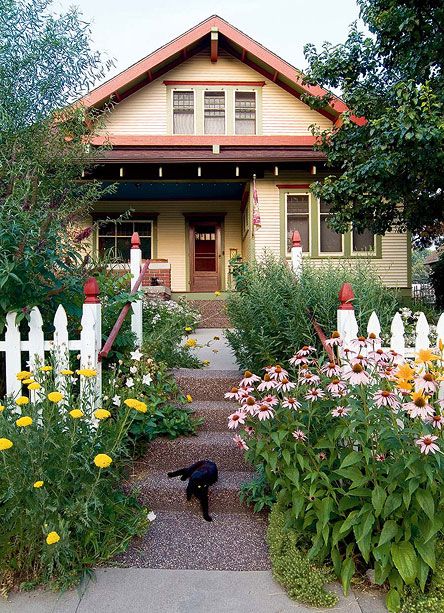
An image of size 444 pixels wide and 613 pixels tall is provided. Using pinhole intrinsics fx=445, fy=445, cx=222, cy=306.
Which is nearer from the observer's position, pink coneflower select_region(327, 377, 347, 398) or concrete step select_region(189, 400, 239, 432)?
pink coneflower select_region(327, 377, 347, 398)

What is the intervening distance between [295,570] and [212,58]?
12.4 metres

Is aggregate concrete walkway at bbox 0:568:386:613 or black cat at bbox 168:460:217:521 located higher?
black cat at bbox 168:460:217:521

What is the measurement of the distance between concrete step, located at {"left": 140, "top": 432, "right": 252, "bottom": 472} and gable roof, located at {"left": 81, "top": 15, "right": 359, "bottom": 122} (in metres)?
9.88

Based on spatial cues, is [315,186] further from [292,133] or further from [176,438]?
[176,438]

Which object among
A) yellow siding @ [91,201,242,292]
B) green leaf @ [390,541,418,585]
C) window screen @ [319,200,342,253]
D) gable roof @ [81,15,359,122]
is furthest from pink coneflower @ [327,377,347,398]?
yellow siding @ [91,201,242,292]

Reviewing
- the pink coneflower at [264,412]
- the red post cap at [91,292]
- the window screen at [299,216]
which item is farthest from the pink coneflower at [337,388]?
the window screen at [299,216]

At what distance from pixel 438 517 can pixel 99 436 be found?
5.46ft

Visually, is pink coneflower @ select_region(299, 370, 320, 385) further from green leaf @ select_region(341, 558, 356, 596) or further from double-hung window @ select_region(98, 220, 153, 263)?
double-hung window @ select_region(98, 220, 153, 263)

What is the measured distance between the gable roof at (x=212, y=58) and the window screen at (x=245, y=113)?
2.55 ft

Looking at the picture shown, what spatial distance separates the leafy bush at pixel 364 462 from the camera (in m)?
1.91

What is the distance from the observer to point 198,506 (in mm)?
2830

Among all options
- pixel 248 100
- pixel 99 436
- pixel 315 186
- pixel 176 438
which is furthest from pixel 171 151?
pixel 99 436

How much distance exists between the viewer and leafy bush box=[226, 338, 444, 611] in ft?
6.27

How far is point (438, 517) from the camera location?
193cm
